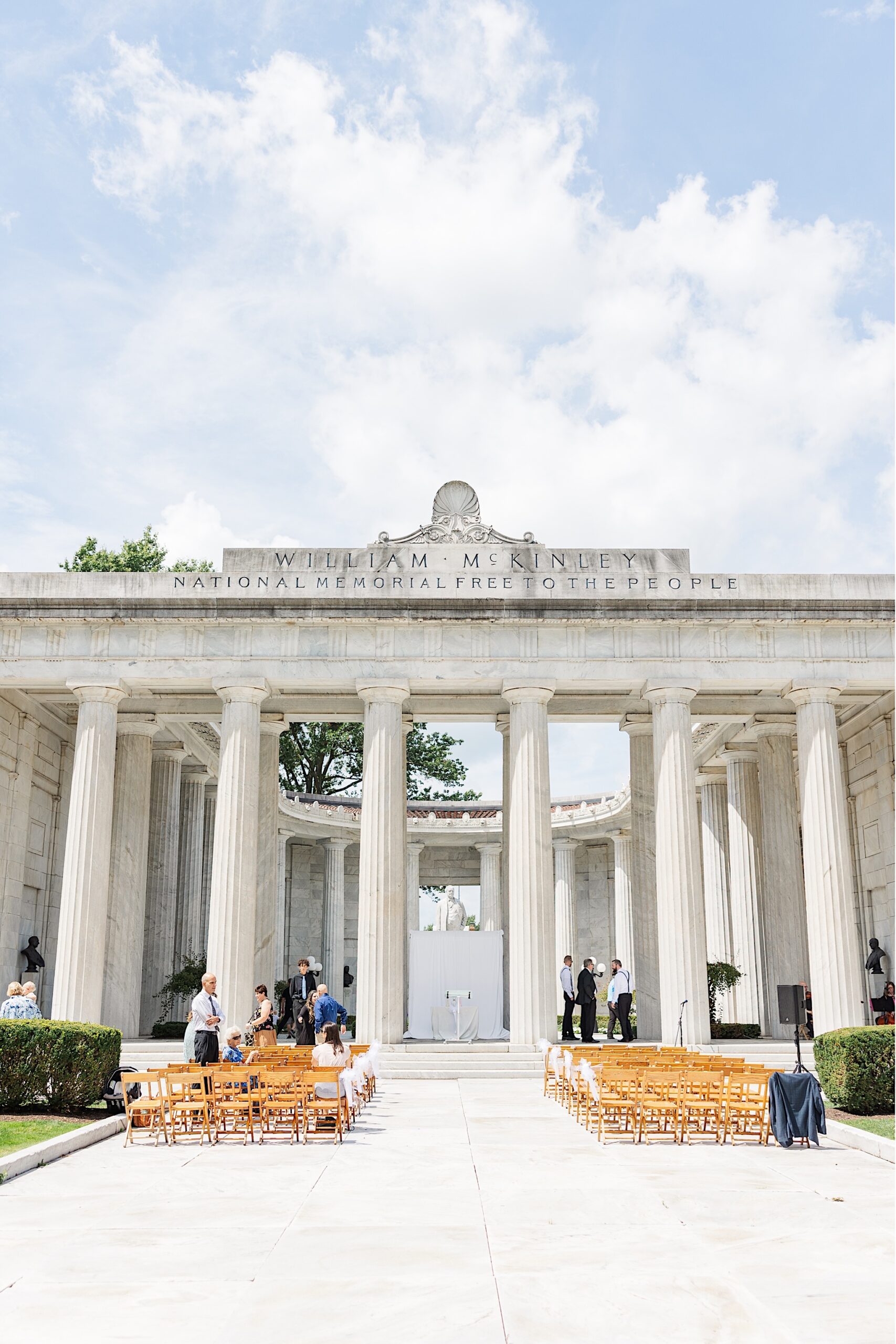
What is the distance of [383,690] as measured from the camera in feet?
117

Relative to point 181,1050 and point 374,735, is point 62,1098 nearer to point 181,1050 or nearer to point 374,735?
point 181,1050

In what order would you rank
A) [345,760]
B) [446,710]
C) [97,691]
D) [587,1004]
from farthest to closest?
[345,760]
[446,710]
[587,1004]
[97,691]

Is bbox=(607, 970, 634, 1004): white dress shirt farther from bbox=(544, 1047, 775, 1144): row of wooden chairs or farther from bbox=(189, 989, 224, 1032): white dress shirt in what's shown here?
bbox=(189, 989, 224, 1032): white dress shirt

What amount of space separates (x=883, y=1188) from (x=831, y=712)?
73.2 ft

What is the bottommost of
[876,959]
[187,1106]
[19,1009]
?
[187,1106]

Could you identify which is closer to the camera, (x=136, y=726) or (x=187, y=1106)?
(x=187, y=1106)

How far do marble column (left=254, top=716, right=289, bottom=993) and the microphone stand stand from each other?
13.9 m

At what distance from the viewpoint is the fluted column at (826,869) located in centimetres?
3388

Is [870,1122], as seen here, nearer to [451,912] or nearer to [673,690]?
[673,690]

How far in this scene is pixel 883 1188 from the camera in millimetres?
15289

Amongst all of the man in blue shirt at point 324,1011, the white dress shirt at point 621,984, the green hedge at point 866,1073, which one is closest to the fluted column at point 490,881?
the white dress shirt at point 621,984

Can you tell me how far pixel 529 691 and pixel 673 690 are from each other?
178 inches

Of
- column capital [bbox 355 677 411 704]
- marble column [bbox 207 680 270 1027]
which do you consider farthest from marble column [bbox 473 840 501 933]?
column capital [bbox 355 677 411 704]

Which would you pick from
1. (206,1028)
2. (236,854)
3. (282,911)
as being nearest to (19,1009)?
(206,1028)
